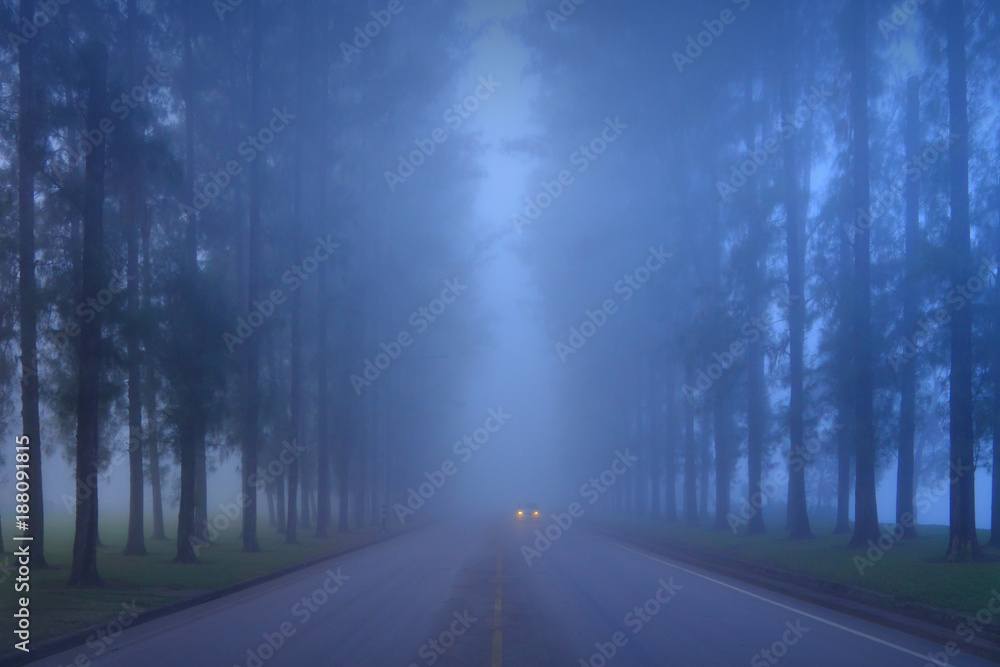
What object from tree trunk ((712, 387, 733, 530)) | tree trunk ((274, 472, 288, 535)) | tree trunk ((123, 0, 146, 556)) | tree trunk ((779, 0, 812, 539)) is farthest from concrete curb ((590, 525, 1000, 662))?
tree trunk ((274, 472, 288, 535))

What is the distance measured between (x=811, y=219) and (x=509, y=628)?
2320cm

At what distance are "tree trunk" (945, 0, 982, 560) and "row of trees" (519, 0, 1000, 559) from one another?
0.15 ft

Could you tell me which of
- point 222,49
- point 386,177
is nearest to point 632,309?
point 386,177

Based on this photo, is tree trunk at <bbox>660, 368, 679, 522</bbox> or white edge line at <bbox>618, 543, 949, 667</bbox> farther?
tree trunk at <bbox>660, 368, 679, 522</bbox>

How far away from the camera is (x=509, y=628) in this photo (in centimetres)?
1241

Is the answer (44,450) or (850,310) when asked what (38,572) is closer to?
(44,450)

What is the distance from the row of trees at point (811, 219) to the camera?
2075cm

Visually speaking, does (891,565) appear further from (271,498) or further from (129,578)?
(271,498)

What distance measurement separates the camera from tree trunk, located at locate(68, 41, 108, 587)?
677 inches

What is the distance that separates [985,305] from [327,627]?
17137 mm

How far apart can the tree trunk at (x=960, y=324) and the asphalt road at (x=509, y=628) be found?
4821mm

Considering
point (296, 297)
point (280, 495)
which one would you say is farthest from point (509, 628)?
point (280, 495)

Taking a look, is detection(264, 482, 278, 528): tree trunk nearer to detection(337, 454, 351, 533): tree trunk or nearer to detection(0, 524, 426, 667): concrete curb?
detection(337, 454, 351, 533): tree trunk

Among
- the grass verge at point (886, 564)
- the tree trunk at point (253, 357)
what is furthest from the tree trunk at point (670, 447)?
the tree trunk at point (253, 357)
